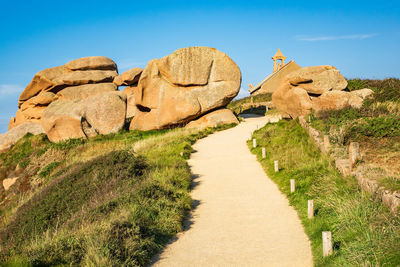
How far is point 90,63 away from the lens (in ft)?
124

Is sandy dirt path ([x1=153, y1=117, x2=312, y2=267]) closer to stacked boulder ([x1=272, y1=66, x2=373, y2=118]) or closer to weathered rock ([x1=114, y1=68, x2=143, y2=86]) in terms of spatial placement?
stacked boulder ([x1=272, y1=66, x2=373, y2=118])

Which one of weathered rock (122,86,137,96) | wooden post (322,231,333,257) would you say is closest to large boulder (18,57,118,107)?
weathered rock (122,86,137,96)

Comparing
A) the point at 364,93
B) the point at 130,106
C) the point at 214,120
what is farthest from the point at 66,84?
the point at 364,93

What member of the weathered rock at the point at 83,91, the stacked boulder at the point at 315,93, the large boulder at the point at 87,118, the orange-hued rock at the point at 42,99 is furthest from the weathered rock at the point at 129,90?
the stacked boulder at the point at 315,93

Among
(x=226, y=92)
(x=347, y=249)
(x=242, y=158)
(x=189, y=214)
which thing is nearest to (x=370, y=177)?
(x=347, y=249)

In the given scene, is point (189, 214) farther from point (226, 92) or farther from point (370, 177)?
point (226, 92)

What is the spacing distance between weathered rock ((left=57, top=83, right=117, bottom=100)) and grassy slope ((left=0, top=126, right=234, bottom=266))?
14.3 metres

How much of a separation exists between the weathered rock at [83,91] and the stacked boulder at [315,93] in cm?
1715

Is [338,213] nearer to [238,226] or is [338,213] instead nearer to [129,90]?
[238,226]

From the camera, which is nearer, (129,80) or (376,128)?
(376,128)

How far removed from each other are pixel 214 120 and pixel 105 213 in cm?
1968

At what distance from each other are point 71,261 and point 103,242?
0.74 meters

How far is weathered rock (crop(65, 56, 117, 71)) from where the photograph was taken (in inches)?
1478

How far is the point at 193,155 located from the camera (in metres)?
20.6
